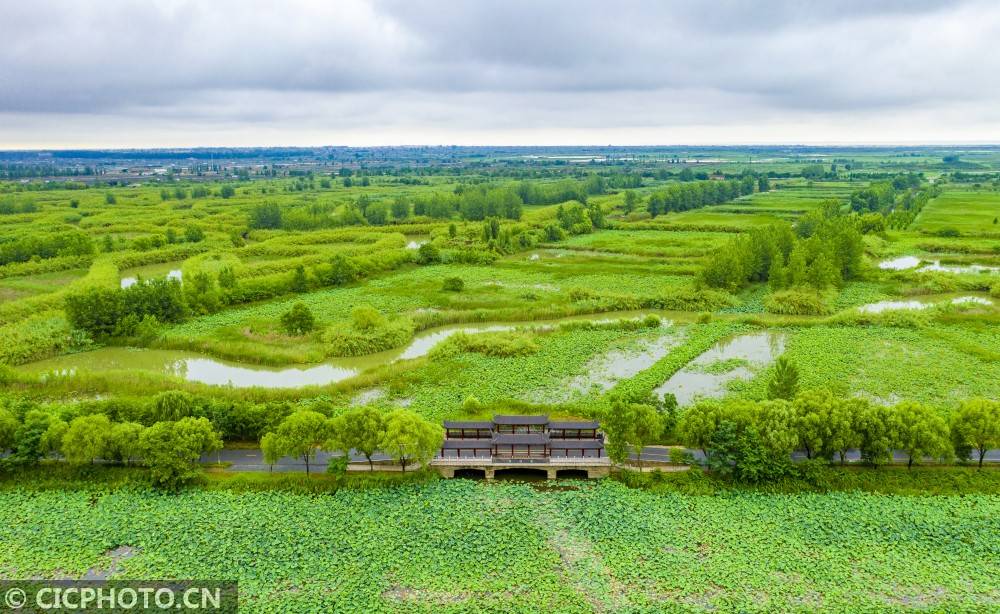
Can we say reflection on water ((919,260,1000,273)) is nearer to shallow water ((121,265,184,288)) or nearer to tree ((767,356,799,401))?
tree ((767,356,799,401))

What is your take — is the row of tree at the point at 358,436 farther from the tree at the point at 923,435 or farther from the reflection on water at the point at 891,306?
the reflection on water at the point at 891,306

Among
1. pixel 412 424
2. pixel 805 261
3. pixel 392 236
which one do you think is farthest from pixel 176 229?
pixel 805 261

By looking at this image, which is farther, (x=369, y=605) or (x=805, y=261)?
(x=805, y=261)

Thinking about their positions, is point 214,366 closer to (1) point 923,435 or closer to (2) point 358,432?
(2) point 358,432

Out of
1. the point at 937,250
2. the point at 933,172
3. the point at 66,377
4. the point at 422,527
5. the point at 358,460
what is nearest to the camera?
the point at 422,527

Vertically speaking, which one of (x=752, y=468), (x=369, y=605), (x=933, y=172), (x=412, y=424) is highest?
(x=933, y=172)

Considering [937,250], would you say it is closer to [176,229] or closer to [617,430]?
[617,430]

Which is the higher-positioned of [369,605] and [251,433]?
[251,433]
